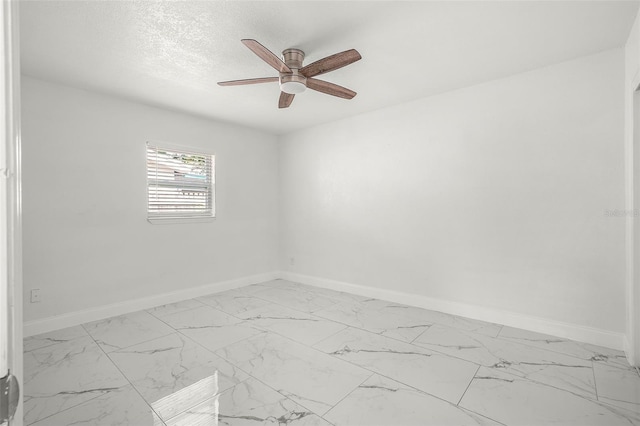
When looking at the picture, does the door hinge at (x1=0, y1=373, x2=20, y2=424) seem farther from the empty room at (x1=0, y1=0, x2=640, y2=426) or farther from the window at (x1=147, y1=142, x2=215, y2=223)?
the window at (x1=147, y1=142, x2=215, y2=223)

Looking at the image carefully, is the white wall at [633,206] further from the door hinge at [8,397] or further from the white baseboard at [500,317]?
the door hinge at [8,397]

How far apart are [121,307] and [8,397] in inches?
137

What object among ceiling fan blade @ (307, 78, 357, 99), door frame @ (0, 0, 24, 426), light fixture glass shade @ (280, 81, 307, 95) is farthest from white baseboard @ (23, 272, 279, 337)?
door frame @ (0, 0, 24, 426)

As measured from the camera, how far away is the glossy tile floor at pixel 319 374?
5.82 feet

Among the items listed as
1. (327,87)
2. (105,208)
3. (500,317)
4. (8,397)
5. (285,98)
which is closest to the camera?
(8,397)

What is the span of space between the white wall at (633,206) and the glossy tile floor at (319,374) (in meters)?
0.25

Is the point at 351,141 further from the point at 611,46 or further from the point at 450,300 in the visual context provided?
the point at 611,46

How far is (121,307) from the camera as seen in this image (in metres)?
3.46

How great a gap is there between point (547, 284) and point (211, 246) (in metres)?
3.94

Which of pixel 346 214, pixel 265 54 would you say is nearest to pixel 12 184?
pixel 265 54

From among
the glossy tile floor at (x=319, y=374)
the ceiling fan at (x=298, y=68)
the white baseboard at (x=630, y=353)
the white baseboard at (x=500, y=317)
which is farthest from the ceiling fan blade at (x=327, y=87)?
the white baseboard at (x=630, y=353)

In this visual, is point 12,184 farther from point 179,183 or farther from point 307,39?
point 179,183

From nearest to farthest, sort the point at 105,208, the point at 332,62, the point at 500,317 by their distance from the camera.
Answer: the point at 332,62 < the point at 500,317 < the point at 105,208

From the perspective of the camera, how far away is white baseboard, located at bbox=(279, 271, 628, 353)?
2586 mm
